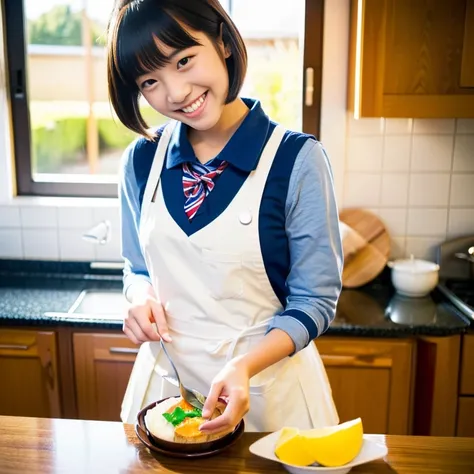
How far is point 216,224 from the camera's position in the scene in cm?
128

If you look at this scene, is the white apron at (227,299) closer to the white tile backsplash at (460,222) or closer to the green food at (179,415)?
the green food at (179,415)

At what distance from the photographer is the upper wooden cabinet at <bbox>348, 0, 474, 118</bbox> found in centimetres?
191

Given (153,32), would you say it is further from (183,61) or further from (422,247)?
(422,247)

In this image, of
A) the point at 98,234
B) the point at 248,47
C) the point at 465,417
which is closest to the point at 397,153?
the point at 248,47

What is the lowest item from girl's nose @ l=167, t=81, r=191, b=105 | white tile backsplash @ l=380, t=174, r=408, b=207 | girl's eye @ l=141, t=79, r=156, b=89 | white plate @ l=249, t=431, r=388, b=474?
white plate @ l=249, t=431, r=388, b=474

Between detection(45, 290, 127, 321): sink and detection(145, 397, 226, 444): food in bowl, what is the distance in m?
0.93

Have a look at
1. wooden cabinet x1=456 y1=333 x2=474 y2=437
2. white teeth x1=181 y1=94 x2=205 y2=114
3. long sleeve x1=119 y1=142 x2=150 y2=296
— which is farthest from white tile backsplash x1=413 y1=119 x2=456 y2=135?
white teeth x1=181 y1=94 x2=205 y2=114

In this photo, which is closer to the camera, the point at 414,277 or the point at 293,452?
the point at 293,452

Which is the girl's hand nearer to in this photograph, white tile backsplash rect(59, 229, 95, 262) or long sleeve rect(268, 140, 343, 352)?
long sleeve rect(268, 140, 343, 352)

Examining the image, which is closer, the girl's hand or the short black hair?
the short black hair

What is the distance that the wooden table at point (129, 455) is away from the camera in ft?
3.30

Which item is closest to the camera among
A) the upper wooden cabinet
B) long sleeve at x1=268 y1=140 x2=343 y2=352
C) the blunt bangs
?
the blunt bangs

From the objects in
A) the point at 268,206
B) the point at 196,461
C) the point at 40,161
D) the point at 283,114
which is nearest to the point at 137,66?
the point at 268,206

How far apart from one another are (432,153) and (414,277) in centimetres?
45
